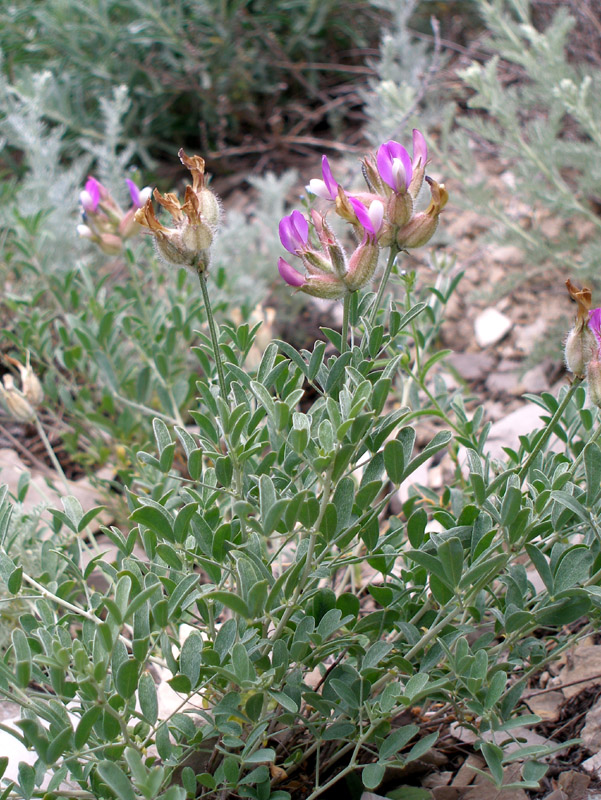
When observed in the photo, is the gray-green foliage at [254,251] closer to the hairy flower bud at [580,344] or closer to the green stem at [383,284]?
the green stem at [383,284]

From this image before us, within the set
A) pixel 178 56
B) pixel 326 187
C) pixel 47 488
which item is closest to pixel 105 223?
pixel 47 488

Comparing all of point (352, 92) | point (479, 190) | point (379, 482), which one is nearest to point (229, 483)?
point (379, 482)

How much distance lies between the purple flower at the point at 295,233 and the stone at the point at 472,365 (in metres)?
1.48

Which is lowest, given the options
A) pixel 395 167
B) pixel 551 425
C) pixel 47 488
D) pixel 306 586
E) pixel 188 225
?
pixel 47 488

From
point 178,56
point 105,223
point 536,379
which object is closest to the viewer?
point 105,223

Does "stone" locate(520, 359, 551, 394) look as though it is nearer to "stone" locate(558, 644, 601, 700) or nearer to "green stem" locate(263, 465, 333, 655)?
"stone" locate(558, 644, 601, 700)

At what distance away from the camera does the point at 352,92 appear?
3.96 m

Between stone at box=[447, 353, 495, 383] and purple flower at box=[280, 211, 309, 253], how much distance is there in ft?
4.85

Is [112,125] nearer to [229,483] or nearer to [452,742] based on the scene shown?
[229,483]

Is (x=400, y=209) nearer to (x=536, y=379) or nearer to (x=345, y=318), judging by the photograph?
(x=345, y=318)

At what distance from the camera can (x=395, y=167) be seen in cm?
104

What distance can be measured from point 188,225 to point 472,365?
5.53ft

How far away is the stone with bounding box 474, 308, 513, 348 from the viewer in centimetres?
269

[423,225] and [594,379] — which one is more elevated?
[423,225]
